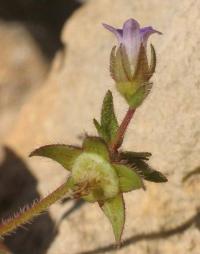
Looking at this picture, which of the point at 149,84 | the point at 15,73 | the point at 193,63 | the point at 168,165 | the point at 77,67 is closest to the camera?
the point at 149,84

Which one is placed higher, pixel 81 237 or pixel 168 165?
pixel 168 165

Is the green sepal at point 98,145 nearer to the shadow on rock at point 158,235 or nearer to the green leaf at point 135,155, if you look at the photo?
the green leaf at point 135,155

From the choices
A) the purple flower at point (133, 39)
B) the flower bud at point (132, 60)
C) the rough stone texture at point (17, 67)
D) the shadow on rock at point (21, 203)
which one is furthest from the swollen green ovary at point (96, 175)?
the rough stone texture at point (17, 67)

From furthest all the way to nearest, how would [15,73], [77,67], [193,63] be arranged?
1. [15,73]
2. [77,67]
3. [193,63]

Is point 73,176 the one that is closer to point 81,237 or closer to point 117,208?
point 117,208

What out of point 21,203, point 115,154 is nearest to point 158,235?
point 115,154

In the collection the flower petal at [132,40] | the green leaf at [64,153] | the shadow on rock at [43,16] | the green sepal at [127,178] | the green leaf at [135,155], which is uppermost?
the shadow on rock at [43,16]

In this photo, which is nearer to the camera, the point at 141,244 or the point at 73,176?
the point at 73,176

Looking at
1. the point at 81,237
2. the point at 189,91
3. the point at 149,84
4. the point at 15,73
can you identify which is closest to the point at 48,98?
the point at 15,73
